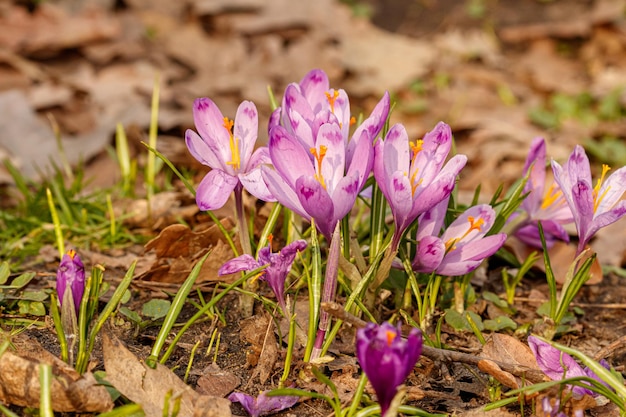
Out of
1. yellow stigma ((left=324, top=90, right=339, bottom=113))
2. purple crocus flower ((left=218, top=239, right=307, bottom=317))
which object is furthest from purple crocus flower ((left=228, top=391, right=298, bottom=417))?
yellow stigma ((left=324, top=90, right=339, bottom=113))

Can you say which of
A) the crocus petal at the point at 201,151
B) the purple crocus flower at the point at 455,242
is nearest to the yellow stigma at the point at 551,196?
the purple crocus flower at the point at 455,242

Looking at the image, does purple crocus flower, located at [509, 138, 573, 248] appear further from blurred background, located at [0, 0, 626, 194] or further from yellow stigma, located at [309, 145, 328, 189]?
blurred background, located at [0, 0, 626, 194]

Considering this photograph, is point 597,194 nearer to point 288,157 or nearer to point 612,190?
point 612,190

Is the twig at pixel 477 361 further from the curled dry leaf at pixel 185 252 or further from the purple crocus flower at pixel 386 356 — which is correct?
the curled dry leaf at pixel 185 252

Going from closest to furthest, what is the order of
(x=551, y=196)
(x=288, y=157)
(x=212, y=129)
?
(x=288, y=157)
(x=212, y=129)
(x=551, y=196)

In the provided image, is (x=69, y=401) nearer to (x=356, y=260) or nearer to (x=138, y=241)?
(x=356, y=260)

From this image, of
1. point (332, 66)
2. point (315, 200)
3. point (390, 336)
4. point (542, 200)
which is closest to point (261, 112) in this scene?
point (332, 66)
